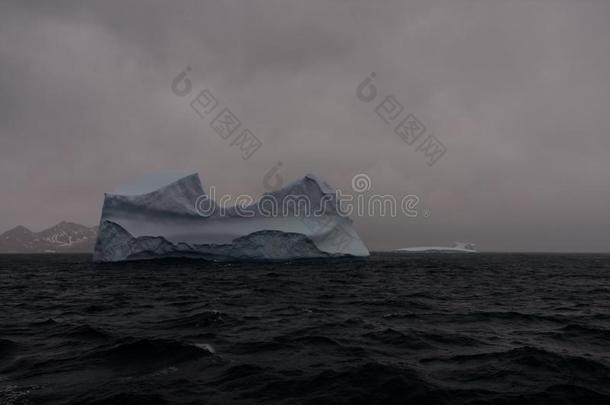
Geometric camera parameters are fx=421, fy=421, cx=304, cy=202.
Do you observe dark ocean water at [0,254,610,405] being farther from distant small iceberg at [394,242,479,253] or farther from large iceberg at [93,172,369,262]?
distant small iceberg at [394,242,479,253]

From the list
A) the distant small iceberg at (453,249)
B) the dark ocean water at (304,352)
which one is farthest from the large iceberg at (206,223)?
the distant small iceberg at (453,249)

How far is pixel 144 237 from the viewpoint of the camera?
1344 inches

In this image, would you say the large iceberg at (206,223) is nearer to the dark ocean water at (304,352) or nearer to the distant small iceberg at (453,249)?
the dark ocean water at (304,352)

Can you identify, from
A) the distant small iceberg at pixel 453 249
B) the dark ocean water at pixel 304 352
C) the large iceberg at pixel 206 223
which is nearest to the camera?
the dark ocean water at pixel 304 352

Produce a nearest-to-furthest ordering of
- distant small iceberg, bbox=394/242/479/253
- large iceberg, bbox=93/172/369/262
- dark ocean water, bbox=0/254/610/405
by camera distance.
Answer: dark ocean water, bbox=0/254/610/405
large iceberg, bbox=93/172/369/262
distant small iceberg, bbox=394/242/479/253

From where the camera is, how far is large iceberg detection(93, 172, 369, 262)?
113ft

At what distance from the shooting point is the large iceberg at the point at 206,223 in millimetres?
34562

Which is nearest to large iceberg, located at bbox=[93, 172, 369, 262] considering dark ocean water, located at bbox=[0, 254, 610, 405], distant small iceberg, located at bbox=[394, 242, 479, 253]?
dark ocean water, located at bbox=[0, 254, 610, 405]

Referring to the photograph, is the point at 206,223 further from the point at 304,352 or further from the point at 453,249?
the point at 453,249

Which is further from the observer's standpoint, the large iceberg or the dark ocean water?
the large iceberg

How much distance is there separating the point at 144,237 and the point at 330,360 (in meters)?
30.6

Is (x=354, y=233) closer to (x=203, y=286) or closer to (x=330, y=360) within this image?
(x=203, y=286)

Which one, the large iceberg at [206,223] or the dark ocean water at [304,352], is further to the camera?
the large iceberg at [206,223]

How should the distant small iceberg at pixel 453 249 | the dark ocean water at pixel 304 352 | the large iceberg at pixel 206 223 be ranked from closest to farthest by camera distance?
the dark ocean water at pixel 304 352 < the large iceberg at pixel 206 223 < the distant small iceberg at pixel 453 249
